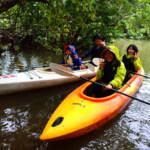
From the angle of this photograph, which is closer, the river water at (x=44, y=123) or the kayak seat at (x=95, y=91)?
the river water at (x=44, y=123)

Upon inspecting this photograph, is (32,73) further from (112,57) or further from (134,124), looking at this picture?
(134,124)

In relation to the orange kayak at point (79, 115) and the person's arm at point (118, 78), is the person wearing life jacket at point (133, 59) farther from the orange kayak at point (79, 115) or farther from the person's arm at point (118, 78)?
the orange kayak at point (79, 115)

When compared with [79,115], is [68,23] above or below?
above

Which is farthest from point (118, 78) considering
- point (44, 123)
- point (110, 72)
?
point (44, 123)

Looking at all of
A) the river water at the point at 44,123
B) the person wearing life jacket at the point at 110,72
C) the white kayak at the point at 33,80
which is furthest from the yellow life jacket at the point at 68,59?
the person wearing life jacket at the point at 110,72

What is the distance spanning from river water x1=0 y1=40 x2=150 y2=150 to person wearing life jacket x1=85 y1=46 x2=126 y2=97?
713 millimetres

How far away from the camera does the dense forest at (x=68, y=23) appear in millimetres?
5672

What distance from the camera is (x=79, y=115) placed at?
3486 millimetres

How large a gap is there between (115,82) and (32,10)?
2.95m

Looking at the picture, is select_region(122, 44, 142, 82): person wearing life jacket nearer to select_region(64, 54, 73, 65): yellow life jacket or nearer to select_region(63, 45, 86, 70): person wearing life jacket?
select_region(63, 45, 86, 70): person wearing life jacket

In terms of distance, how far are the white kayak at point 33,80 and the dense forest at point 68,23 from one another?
117 cm

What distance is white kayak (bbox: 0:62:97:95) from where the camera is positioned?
5020 millimetres

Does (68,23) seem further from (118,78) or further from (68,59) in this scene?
(118,78)

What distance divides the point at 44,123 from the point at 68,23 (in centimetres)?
315
